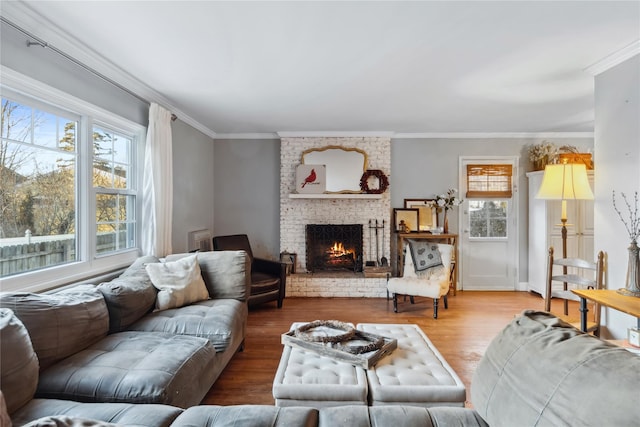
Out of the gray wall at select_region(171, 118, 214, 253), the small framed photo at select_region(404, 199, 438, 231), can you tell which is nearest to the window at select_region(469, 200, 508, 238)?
the small framed photo at select_region(404, 199, 438, 231)

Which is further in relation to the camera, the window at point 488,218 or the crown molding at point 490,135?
the window at point 488,218

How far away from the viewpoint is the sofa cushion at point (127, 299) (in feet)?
7.23

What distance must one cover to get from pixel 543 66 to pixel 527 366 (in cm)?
276

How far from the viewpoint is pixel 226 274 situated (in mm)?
2977

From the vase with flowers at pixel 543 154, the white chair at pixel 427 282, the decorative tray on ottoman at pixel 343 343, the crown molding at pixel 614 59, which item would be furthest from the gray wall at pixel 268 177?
the decorative tray on ottoman at pixel 343 343

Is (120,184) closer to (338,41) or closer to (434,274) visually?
(338,41)

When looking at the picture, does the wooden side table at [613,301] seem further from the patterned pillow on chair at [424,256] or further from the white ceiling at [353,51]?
the patterned pillow on chair at [424,256]

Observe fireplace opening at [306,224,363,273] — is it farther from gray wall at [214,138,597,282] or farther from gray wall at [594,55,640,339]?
gray wall at [594,55,640,339]

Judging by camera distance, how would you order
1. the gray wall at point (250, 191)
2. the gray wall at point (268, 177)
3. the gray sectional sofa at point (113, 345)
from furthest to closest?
the gray wall at point (250, 191)
the gray wall at point (268, 177)
the gray sectional sofa at point (113, 345)

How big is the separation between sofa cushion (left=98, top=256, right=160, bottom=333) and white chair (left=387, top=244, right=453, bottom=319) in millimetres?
2753

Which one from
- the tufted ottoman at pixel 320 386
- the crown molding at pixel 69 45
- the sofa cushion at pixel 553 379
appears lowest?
the tufted ottoman at pixel 320 386

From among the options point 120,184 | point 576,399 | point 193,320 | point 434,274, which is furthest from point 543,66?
point 120,184

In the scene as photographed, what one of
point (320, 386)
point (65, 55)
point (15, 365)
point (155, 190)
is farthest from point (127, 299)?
point (65, 55)

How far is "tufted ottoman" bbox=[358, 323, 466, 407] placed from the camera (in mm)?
1564
